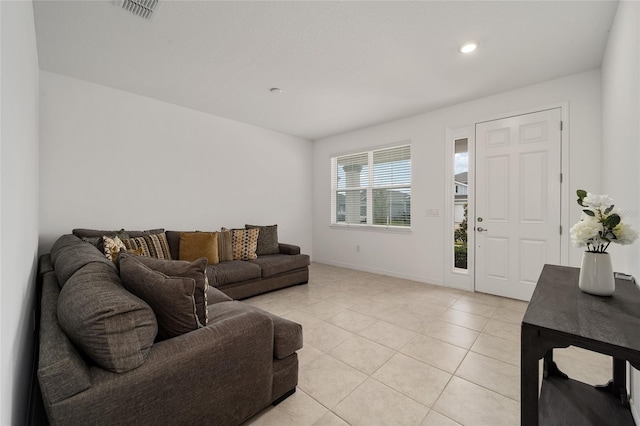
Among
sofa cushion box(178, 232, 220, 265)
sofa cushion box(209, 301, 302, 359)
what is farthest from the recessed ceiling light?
sofa cushion box(178, 232, 220, 265)

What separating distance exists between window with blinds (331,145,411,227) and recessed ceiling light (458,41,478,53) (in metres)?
1.90

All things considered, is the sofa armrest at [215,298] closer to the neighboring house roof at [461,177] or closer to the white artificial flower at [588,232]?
the white artificial flower at [588,232]

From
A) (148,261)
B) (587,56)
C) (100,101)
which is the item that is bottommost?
(148,261)

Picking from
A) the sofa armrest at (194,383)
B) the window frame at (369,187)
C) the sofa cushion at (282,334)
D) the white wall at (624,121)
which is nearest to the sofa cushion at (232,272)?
the sofa cushion at (282,334)

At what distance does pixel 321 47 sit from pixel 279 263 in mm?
2636

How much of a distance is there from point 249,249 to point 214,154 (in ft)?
5.23

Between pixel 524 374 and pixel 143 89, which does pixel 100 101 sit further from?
pixel 524 374

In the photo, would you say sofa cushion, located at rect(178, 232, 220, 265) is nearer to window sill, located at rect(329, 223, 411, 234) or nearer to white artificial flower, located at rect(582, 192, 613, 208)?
window sill, located at rect(329, 223, 411, 234)

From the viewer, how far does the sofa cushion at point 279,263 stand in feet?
11.7

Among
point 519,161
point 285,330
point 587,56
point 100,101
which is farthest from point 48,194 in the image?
point 587,56

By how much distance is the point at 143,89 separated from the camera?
3.23 metres

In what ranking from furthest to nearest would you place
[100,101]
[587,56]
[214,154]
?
[214,154], [100,101], [587,56]

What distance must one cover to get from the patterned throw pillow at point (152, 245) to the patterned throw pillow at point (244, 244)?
830 millimetres

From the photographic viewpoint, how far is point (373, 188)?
16.0 ft
